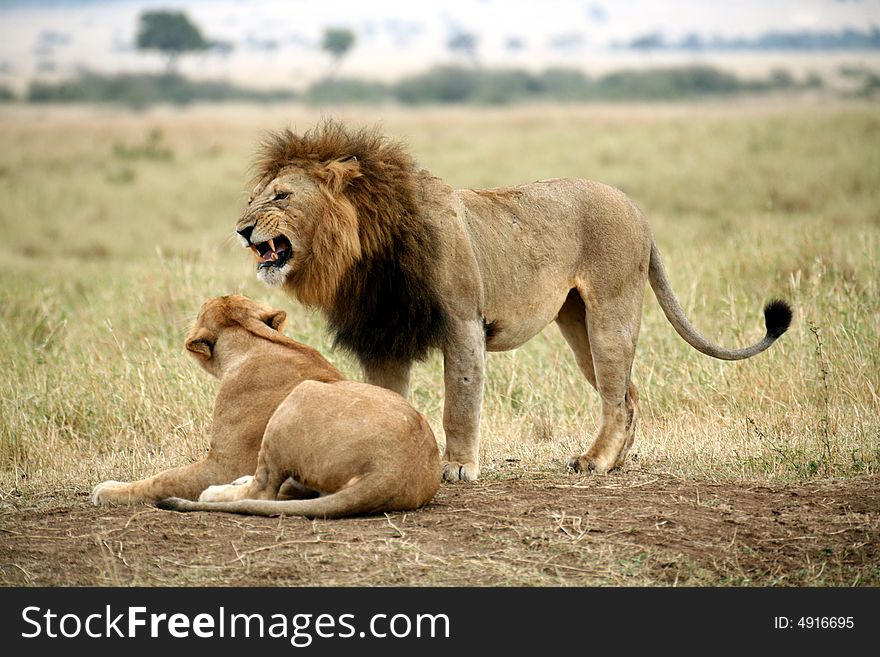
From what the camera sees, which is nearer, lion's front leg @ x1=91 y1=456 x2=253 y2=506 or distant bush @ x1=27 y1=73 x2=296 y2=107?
lion's front leg @ x1=91 y1=456 x2=253 y2=506

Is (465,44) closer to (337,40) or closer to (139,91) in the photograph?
(337,40)

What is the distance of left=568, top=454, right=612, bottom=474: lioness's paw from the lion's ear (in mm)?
1752

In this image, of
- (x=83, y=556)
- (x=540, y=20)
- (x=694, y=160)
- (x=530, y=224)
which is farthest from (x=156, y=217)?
(x=540, y=20)

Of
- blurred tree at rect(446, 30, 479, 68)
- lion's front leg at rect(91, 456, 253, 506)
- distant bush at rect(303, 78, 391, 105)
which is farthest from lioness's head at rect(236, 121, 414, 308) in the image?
blurred tree at rect(446, 30, 479, 68)

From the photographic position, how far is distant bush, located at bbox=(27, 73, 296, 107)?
6341 cm

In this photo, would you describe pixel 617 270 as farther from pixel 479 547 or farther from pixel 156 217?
pixel 156 217

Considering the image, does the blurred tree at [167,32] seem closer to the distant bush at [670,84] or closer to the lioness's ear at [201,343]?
the distant bush at [670,84]

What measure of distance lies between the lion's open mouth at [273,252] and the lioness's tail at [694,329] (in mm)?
2149

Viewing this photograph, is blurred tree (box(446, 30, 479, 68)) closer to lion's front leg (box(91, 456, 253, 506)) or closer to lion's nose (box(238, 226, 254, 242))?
lion's nose (box(238, 226, 254, 242))

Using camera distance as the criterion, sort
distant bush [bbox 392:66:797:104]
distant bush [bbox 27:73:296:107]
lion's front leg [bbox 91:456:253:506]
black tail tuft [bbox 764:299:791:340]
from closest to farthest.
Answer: lion's front leg [bbox 91:456:253:506], black tail tuft [bbox 764:299:791:340], distant bush [bbox 27:73:296:107], distant bush [bbox 392:66:797:104]

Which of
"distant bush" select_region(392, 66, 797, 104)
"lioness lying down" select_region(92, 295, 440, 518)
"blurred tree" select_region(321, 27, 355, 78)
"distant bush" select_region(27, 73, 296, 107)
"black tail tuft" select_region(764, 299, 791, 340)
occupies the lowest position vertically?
"lioness lying down" select_region(92, 295, 440, 518)

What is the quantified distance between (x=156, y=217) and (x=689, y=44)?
12860 centimetres

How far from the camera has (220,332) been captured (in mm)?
5566
